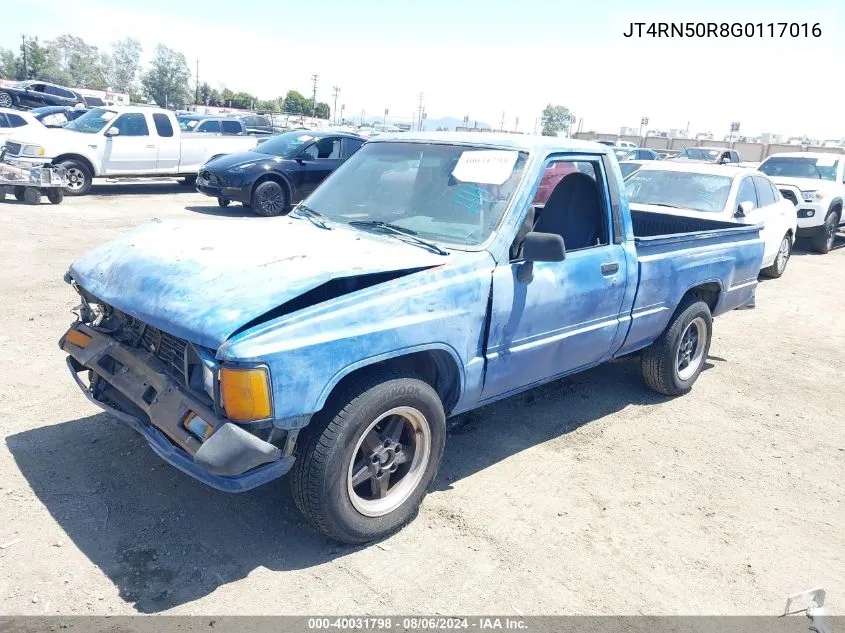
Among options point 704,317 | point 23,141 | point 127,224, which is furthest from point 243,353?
point 23,141

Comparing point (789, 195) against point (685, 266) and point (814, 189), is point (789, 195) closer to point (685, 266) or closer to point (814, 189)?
point (814, 189)

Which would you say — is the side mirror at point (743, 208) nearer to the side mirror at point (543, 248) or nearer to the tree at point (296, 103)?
the side mirror at point (543, 248)

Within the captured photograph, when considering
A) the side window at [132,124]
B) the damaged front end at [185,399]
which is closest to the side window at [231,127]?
the side window at [132,124]

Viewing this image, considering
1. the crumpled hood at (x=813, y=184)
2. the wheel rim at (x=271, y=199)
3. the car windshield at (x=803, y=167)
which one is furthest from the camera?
the car windshield at (x=803, y=167)

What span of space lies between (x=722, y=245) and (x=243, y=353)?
14.0ft

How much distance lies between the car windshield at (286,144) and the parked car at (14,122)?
5.20 metres

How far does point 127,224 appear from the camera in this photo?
11.4 metres

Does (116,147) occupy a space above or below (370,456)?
above

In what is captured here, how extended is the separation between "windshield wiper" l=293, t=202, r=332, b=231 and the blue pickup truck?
0.03 metres

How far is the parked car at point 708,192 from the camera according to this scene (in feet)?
28.2

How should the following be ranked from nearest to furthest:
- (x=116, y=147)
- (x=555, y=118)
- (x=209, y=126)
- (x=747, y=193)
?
(x=747, y=193), (x=116, y=147), (x=209, y=126), (x=555, y=118)

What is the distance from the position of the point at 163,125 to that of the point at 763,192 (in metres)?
12.6

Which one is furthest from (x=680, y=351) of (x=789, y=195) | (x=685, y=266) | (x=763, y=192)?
(x=789, y=195)

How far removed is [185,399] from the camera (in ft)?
9.51
